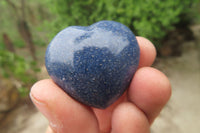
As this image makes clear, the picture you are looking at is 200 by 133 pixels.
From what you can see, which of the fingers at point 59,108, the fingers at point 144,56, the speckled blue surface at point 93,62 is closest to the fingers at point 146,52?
the fingers at point 144,56

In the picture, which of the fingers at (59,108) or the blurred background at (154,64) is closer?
the fingers at (59,108)

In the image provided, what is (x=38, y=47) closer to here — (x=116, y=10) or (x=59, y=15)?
(x=59, y=15)

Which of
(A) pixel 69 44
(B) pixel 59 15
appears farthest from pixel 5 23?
(A) pixel 69 44

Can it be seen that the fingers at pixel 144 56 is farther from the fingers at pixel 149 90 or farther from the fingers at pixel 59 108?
the fingers at pixel 59 108

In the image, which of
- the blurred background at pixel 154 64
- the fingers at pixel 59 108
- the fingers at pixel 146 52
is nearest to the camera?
the fingers at pixel 59 108

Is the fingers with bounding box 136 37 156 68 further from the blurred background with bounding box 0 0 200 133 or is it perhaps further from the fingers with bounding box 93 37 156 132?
the blurred background with bounding box 0 0 200 133

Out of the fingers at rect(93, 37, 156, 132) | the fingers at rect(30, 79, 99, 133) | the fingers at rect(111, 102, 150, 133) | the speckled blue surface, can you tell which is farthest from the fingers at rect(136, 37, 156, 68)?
the fingers at rect(30, 79, 99, 133)
